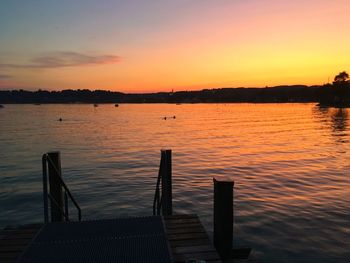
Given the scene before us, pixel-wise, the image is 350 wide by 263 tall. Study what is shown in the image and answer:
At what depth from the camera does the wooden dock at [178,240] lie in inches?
259

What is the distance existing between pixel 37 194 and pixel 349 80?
179 m

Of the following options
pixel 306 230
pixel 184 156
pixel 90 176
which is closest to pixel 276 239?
pixel 306 230

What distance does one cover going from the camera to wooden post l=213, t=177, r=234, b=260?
748cm

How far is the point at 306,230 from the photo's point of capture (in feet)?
42.9

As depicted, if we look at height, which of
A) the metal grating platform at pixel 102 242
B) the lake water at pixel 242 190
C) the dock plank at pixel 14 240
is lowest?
the lake water at pixel 242 190

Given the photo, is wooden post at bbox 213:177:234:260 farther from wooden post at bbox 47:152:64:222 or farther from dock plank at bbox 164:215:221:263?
wooden post at bbox 47:152:64:222

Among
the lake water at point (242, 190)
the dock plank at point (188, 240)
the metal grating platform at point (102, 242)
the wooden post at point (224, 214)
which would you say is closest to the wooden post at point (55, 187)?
the metal grating platform at point (102, 242)

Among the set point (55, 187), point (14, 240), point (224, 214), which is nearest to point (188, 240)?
point (224, 214)

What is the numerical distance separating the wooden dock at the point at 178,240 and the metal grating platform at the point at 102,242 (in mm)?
170

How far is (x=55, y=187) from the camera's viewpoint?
404 inches

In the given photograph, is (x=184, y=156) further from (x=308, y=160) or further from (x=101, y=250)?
(x=101, y=250)

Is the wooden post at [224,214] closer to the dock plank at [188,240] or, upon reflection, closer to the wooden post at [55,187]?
the dock plank at [188,240]

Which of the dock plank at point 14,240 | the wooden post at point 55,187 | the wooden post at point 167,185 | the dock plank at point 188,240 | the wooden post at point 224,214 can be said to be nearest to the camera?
the dock plank at point 188,240

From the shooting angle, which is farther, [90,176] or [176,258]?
[90,176]
